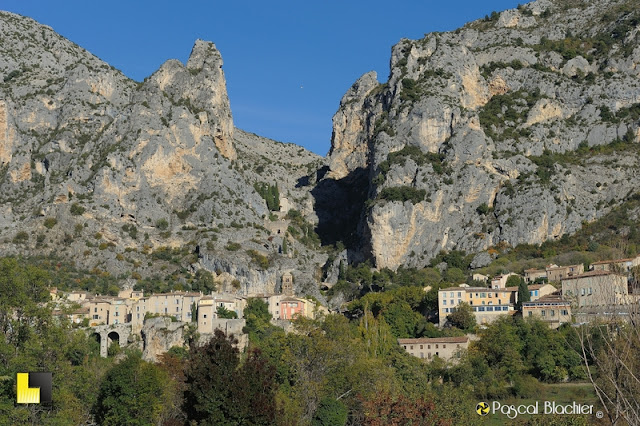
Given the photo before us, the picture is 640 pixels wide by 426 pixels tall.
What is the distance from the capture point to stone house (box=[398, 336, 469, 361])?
279 feet

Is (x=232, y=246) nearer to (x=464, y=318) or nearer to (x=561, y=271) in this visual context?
(x=464, y=318)

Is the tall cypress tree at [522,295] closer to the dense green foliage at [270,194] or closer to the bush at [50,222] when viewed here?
the dense green foliage at [270,194]

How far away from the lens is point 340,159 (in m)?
158

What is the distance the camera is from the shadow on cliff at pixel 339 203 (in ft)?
479

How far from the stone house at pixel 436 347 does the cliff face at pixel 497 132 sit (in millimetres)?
36763

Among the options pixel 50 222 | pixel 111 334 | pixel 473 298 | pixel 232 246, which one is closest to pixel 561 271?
pixel 473 298

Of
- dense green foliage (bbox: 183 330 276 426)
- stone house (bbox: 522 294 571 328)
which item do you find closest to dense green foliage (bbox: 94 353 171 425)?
dense green foliage (bbox: 183 330 276 426)

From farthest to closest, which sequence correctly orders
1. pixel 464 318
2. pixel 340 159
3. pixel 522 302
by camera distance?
pixel 340 159, pixel 522 302, pixel 464 318

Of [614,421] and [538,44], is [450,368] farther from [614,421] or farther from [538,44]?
[538,44]

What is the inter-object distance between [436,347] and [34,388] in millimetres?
57102

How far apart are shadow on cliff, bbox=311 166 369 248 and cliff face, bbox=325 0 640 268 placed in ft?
6.38

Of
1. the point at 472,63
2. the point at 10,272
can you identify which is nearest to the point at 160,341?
the point at 10,272

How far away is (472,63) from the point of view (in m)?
148

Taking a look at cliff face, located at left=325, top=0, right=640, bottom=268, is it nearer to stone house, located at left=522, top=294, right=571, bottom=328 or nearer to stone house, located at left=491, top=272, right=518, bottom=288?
stone house, located at left=491, top=272, right=518, bottom=288
